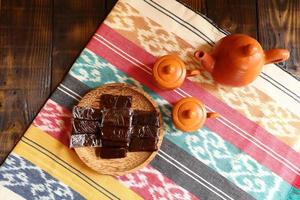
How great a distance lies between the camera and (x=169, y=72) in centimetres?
94

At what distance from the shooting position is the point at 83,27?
3.53ft

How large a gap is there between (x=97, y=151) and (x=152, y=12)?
0.39m

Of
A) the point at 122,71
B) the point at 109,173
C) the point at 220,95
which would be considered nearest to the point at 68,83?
the point at 122,71

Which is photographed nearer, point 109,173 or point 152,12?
point 109,173

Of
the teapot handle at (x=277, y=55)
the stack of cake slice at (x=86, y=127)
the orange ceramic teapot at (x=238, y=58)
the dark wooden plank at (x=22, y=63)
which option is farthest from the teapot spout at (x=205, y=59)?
the dark wooden plank at (x=22, y=63)

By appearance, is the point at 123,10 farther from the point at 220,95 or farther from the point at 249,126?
the point at 249,126

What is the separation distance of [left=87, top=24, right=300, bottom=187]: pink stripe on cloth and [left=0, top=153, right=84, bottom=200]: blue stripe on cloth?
1.05 feet

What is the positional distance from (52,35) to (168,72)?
34 centimetres

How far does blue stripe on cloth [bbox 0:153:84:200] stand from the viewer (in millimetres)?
970

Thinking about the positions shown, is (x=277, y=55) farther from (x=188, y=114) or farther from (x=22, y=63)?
(x=22, y=63)

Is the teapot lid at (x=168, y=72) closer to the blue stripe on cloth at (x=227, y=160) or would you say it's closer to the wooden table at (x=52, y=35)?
the blue stripe on cloth at (x=227, y=160)

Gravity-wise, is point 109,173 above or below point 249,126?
below

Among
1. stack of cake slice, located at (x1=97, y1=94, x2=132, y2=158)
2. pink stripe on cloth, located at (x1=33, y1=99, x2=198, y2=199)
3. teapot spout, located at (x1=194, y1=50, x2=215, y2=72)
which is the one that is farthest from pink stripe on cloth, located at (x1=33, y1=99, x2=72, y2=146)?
teapot spout, located at (x1=194, y1=50, x2=215, y2=72)

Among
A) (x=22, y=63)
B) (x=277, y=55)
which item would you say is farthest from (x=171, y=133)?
(x=22, y=63)
